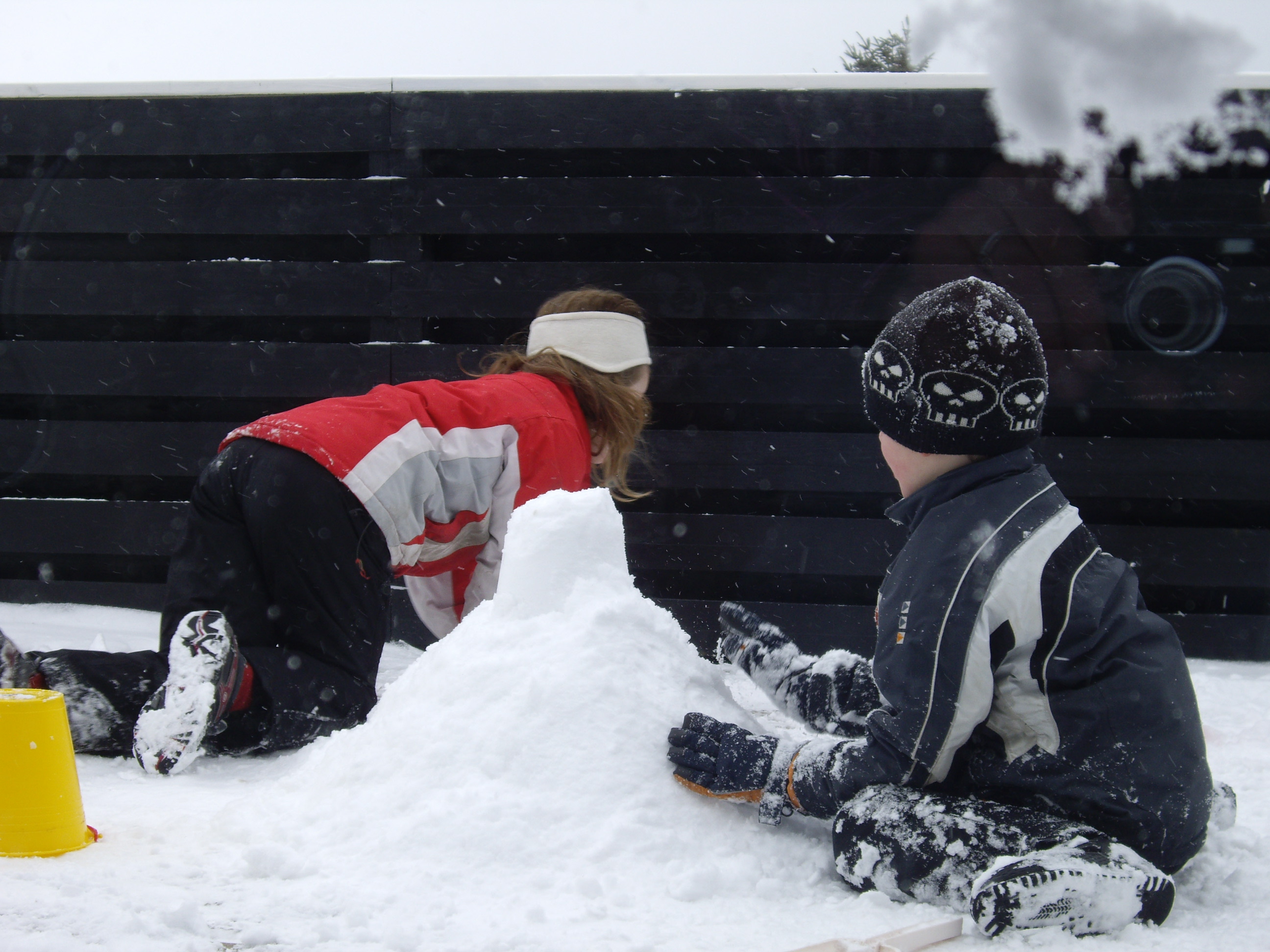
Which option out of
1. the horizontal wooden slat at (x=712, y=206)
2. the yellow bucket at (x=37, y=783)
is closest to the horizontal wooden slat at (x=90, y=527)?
the horizontal wooden slat at (x=712, y=206)

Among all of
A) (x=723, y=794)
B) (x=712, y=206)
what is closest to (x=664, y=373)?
(x=712, y=206)

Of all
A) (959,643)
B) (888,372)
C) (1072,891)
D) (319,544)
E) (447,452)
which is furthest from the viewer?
(447,452)

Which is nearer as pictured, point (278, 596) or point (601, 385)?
point (278, 596)

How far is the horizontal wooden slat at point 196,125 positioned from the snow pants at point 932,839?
120 inches

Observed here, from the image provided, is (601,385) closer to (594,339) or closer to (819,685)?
(594,339)

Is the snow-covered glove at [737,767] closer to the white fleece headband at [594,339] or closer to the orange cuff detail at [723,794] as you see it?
the orange cuff detail at [723,794]

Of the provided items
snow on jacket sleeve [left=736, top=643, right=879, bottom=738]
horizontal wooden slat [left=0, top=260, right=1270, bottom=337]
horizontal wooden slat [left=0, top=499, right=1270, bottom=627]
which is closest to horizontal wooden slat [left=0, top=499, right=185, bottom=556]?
horizontal wooden slat [left=0, top=499, right=1270, bottom=627]

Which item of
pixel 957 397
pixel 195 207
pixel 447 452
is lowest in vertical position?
pixel 447 452

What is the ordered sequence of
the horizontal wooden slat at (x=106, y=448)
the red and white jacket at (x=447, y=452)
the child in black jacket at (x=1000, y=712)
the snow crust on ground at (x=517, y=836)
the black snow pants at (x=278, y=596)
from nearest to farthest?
the snow crust on ground at (x=517, y=836), the child in black jacket at (x=1000, y=712), the black snow pants at (x=278, y=596), the red and white jacket at (x=447, y=452), the horizontal wooden slat at (x=106, y=448)

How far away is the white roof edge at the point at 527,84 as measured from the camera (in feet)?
11.1

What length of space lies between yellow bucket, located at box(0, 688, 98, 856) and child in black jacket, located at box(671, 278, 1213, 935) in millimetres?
1016

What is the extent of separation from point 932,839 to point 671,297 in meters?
2.45

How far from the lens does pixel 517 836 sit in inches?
59.6

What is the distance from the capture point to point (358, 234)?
361 cm
